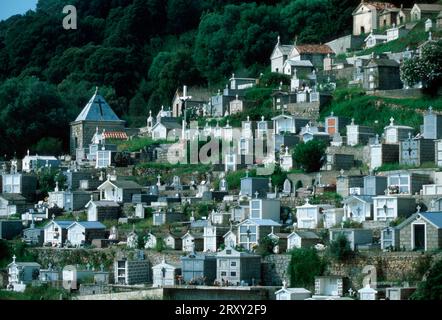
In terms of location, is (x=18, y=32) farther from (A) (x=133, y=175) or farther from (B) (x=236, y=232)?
(B) (x=236, y=232)

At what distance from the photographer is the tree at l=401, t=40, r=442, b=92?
32156mm

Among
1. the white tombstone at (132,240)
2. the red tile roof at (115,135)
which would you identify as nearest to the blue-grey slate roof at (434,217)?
the white tombstone at (132,240)

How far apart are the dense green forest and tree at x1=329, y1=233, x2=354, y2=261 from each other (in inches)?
732

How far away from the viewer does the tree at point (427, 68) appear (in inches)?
1266

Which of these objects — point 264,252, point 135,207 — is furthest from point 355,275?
point 135,207

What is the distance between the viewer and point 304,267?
78.9 feet

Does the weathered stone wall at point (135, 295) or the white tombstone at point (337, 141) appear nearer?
the weathered stone wall at point (135, 295)

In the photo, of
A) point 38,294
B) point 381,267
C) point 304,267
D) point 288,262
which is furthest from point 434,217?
point 38,294

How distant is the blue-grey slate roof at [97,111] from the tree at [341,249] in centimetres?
1794

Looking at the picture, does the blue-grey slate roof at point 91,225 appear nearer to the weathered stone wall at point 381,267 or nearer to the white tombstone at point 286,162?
the white tombstone at point 286,162

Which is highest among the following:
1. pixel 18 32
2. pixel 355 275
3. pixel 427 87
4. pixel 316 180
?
pixel 18 32

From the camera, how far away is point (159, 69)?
45844 millimetres

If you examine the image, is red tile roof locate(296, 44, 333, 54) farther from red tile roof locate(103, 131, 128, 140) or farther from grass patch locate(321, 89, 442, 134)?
red tile roof locate(103, 131, 128, 140)
